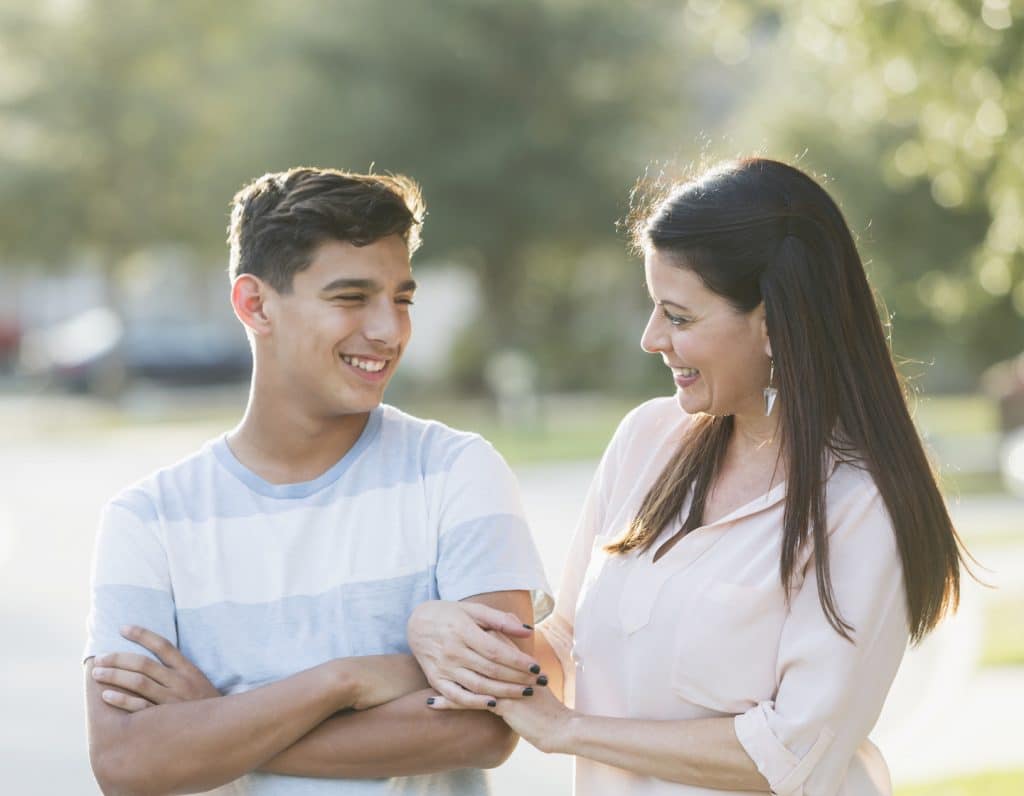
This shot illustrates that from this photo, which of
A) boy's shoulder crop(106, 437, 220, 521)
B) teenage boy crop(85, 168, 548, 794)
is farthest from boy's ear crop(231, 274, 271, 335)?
boy's shoulder crop(106, 437, 220, 521)

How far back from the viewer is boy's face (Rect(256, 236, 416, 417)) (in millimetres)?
3189

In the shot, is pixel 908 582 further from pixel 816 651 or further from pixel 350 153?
pixel 350 153

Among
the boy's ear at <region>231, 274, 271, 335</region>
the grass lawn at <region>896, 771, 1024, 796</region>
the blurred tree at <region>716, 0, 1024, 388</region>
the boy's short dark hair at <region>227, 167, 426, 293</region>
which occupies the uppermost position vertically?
the blurred tree at <region>716, 0, 1024, 388</region>

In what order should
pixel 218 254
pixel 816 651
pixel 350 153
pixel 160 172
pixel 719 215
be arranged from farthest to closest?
pixel 218 254, pixel 160 172, pixel 350 153, pixel 719 215, pixel 816 651

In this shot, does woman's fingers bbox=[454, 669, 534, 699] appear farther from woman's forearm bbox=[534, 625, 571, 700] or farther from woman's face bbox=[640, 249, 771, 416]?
woman's face bbox=[640, 249, 771, 416]

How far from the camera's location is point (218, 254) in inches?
1501

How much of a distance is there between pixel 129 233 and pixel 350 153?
20.9ft

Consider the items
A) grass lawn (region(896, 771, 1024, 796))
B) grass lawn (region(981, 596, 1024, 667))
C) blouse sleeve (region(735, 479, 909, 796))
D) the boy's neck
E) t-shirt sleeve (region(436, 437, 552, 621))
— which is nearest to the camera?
blouse sleeve (region(735, 479, 909, 796))

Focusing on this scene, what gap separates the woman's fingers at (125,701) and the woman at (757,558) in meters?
0.54

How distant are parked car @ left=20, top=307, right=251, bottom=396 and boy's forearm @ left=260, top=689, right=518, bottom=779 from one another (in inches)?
1341

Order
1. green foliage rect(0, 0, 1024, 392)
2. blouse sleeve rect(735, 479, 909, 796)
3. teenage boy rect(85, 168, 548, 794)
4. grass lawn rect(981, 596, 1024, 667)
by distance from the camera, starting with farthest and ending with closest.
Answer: green foliage rect(0, 0, 1024, 392) → grass lawn rect(981, 596, 1024, 667) → teenage boy rect(85, 168, 548, 794) → blouse sleeve rect(735, 479, 909, 796)

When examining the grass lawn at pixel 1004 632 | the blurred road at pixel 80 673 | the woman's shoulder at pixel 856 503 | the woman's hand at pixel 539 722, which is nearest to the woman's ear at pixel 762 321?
the woman's shoulder at pixel 856 503

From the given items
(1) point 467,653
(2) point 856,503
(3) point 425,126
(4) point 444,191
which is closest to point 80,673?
(1) point 467,653

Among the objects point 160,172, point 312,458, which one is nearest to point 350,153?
point 160,172
